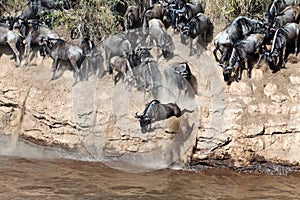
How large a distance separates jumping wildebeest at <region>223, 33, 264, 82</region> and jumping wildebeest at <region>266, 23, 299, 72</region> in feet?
1.12

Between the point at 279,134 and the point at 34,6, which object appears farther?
the point at 34,6

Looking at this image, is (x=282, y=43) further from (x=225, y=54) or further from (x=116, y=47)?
(x=116, y=47)

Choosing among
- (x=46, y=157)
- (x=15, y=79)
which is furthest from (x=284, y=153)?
(x=15, y=79)

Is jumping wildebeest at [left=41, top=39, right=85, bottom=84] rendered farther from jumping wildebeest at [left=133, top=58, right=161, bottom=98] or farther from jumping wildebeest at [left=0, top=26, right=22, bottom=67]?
jumping wildebeest at [left=133, top=58, right=161, bottom=98]

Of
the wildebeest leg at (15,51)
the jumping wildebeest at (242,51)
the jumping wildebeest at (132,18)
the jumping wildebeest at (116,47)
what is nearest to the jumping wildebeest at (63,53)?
the jumping wildebeest at (116,47)

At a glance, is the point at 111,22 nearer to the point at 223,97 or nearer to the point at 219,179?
the point at 223,97

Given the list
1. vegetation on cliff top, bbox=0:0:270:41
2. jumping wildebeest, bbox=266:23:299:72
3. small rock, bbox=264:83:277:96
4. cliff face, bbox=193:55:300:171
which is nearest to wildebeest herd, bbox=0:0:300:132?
jumping wildebeest, bbox=266:23:299:72

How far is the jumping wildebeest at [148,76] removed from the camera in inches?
429

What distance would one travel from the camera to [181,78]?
10.8m

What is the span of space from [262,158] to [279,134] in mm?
562

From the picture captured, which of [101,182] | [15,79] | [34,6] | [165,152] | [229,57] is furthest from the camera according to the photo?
[34,6]

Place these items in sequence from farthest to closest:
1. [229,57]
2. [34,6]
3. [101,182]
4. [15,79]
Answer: [34,6]
[15,79]
[229,57]
[101,182]

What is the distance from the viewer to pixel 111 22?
→ 12352 mm

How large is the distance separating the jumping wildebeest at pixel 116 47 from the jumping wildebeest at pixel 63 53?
557 millimetres
